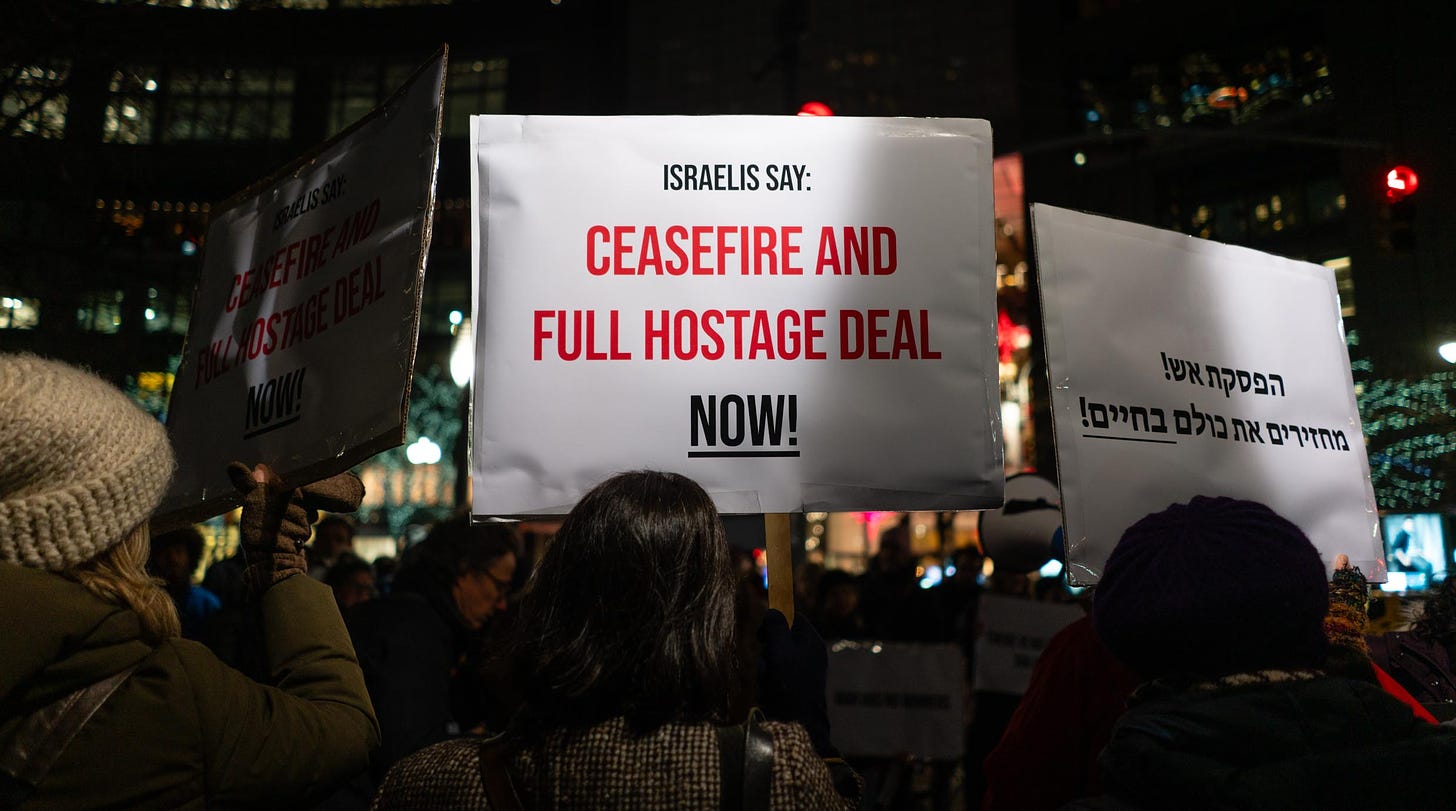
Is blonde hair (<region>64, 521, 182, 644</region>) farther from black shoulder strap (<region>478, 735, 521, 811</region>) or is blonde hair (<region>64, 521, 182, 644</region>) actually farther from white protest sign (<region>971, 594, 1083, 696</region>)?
white protest sign (<region>971, 594, 1083, 696</region>)

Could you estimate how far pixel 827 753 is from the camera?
7.57 ft

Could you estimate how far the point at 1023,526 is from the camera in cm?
666

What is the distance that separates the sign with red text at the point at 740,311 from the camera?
291cm

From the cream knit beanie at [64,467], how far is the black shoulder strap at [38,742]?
0.72ft

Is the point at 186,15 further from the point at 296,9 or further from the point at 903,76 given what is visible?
the point at 903,76

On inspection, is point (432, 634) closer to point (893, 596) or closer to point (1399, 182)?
point (1399, 182)

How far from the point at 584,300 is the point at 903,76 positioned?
27.0 metres

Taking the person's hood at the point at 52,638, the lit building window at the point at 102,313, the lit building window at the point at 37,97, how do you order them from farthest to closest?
the lit building window at the point at 37,97 < the lit building window at the point at 102,313 < the person's hood at the point at 52,638

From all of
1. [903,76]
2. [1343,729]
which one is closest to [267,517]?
[1343,729]

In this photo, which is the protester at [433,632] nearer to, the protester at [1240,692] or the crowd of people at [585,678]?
the crowd of people at [585,678]

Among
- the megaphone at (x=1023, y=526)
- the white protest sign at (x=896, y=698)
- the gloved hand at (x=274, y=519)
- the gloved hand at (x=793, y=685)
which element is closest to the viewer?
the gloved hand at (x=274, y=519)

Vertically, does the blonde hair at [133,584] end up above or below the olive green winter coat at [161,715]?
above

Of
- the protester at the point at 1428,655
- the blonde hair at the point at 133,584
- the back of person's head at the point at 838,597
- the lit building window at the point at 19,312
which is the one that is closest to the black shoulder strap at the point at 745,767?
the blonde hair at the point at 133,584

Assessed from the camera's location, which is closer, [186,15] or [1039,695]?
[1039,695]
